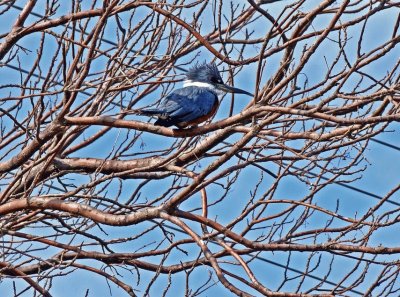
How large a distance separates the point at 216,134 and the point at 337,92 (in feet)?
2.39

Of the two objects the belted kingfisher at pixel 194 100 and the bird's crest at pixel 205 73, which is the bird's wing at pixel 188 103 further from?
the bird's crest at pixel 205 73

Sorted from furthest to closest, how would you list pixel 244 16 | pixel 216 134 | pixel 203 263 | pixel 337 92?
pixel 244 16
pixel 203 263
pixel 216 134
pixel 337 92

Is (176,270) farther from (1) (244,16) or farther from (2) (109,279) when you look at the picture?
(1) (244,16)

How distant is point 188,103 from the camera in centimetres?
457

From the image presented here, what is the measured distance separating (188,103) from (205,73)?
2.57 feet

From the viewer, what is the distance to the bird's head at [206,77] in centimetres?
512

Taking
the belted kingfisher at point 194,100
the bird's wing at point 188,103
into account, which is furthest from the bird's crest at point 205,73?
the bird's wing at point 188,103

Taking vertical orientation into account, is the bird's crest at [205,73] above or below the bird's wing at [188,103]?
above

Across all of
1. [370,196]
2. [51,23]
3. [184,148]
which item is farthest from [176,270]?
[370,196]

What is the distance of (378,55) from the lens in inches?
136

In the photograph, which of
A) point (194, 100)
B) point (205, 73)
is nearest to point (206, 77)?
point (205, 73)

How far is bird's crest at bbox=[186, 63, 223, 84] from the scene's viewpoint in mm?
5242

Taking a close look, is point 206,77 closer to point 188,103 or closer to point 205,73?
point 205,73

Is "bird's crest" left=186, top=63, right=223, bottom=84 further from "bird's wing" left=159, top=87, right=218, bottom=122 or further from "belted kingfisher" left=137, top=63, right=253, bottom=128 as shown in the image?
"bird's wing" left=159, top=87, right=218, bottom=122
